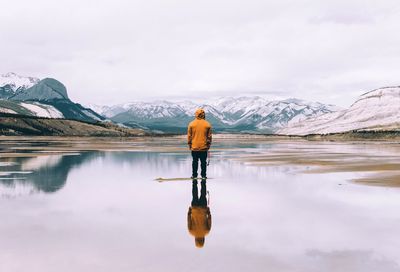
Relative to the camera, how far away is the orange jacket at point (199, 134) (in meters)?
24.9

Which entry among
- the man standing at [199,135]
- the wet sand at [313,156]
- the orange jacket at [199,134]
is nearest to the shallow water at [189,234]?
the man standing at [199,135]

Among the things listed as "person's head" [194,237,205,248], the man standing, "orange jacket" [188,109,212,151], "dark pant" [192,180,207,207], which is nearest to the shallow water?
"person's head" [194,237,205,248]

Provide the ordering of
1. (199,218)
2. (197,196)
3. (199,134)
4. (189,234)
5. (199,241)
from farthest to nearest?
(199,134) → (197,196) → (199,218) → (189,234) → (199,241)

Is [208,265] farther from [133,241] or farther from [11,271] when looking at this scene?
[11,271]

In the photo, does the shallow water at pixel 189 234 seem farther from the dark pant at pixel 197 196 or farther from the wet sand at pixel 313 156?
the wet sand at pixel 313 156

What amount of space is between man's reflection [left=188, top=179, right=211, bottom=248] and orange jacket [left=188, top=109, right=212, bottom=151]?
5.12 m

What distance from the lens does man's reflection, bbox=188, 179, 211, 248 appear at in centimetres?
1227

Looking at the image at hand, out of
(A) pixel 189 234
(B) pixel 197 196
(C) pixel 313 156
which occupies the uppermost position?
(A) pixel 189 234

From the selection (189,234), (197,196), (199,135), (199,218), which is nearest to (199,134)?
(199,135)

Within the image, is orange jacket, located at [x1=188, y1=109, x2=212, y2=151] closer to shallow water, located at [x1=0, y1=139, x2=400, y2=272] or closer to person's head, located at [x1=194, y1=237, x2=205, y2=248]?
shallow water, located at [x1=0, y1=139, x2=400, y2=272]

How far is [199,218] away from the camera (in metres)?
14.6

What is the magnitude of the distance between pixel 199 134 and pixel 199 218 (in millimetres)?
10652

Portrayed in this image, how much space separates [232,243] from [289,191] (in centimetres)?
1003

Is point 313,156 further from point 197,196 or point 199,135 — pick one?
point 197,196
